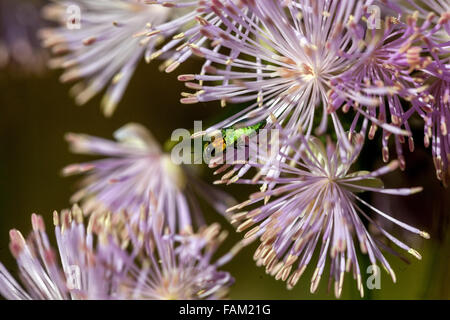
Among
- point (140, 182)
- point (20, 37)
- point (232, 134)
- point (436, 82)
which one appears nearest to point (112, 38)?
point (140, 182)

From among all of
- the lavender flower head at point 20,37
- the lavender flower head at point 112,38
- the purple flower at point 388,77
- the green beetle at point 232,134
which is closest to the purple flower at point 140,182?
the lavender flower head at point 112,38

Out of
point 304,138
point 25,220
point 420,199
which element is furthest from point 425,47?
point 25,220

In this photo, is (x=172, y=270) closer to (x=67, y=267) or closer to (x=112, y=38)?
(x=67, y=267)

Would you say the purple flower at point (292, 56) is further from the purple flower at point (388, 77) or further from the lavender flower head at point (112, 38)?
the lavender flower head at point (112, 38)

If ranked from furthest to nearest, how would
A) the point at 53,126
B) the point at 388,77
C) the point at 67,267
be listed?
the point at 53,126 < the point at 67,267 < the point at 388,77

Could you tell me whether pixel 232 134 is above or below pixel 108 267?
above
